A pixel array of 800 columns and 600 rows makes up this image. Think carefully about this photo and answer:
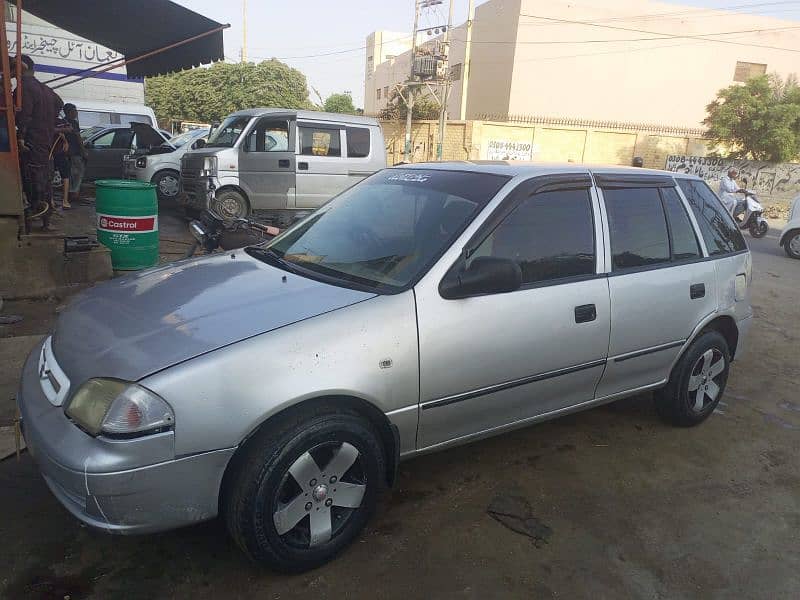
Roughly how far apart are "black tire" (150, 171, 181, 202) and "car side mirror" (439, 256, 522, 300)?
410 inches

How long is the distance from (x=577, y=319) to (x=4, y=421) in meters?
3.31

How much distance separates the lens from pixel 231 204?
10023mm

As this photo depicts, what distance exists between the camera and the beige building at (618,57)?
2953 cm

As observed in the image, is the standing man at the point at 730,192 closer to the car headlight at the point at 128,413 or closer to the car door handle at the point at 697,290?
the car door handle at the point at 697,290

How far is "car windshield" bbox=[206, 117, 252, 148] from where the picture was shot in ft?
32.9

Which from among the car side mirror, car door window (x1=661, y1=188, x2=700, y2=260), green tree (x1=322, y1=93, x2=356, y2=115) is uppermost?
green tree (x1=322, y1=93, x2=356, y2=115)

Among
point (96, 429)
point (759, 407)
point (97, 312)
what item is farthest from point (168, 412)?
Result: point (759, 407)

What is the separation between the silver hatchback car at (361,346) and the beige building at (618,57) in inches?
1082

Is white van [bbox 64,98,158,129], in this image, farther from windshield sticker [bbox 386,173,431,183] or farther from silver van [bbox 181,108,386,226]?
windshield sticker [bbox 386,173,431,183]

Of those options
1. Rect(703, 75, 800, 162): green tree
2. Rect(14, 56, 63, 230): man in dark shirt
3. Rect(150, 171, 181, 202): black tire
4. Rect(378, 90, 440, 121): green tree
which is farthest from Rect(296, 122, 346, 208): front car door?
Rect(378, 90, 440, 121): green tree

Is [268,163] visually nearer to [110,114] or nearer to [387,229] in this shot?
[110,114]

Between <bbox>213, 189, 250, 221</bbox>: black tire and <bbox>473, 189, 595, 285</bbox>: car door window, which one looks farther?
<bbox>213, 189, 250, 221</bbox>: black tire

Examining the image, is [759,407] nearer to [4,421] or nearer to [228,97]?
[4,421]

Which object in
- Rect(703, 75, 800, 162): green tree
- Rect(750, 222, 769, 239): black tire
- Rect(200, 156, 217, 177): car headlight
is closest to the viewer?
Rect(200, 156, 217, 177): car headlight
